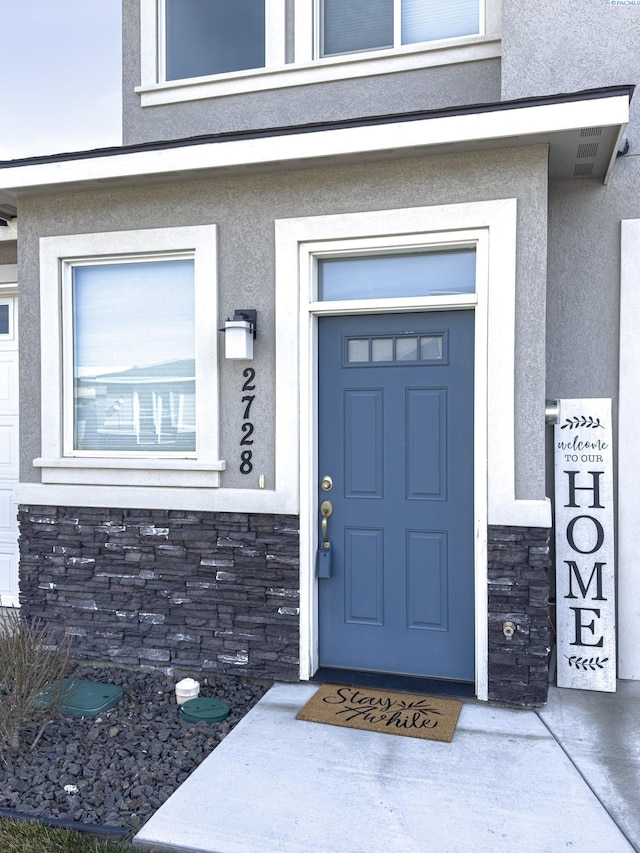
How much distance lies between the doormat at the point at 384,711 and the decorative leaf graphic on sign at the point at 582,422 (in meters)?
1.82

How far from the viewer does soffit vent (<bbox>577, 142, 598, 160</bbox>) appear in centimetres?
401

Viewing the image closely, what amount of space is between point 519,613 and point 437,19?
4.01 meters

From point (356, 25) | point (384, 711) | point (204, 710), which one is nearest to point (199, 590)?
point (204, 710)

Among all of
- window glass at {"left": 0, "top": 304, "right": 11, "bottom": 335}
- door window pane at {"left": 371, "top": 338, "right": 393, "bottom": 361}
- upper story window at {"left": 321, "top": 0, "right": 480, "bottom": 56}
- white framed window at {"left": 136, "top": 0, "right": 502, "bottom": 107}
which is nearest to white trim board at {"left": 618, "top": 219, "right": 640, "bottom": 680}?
door window pane at {"left": 371, "top": 338, "right": 393, "bottom": 361}

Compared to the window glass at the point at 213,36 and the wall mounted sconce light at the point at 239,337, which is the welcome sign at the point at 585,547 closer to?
the wall mounted sconce light at the point at 239,337

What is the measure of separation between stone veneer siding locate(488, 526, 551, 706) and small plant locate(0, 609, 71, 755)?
2.45m

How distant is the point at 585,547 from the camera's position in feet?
14.6

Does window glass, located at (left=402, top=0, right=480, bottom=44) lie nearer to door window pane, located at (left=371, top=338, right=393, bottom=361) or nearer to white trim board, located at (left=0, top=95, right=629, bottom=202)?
white trim board, located at (left=0, top=95, right=629, bottom=202)

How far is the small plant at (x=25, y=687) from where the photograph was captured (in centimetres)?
372

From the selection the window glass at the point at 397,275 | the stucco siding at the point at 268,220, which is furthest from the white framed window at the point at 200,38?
the window glass at the point at 397,275

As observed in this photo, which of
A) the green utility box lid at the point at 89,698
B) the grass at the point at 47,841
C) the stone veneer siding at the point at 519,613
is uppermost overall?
the stone veneer siding at the point at 519,613

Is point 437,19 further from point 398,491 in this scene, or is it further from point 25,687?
point 25,687

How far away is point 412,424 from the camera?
4.43m

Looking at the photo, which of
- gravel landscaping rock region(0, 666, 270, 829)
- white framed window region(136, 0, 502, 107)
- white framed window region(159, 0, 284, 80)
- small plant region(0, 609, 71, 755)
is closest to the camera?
gravel landscaping rock region(0, 666, 270, 829)
